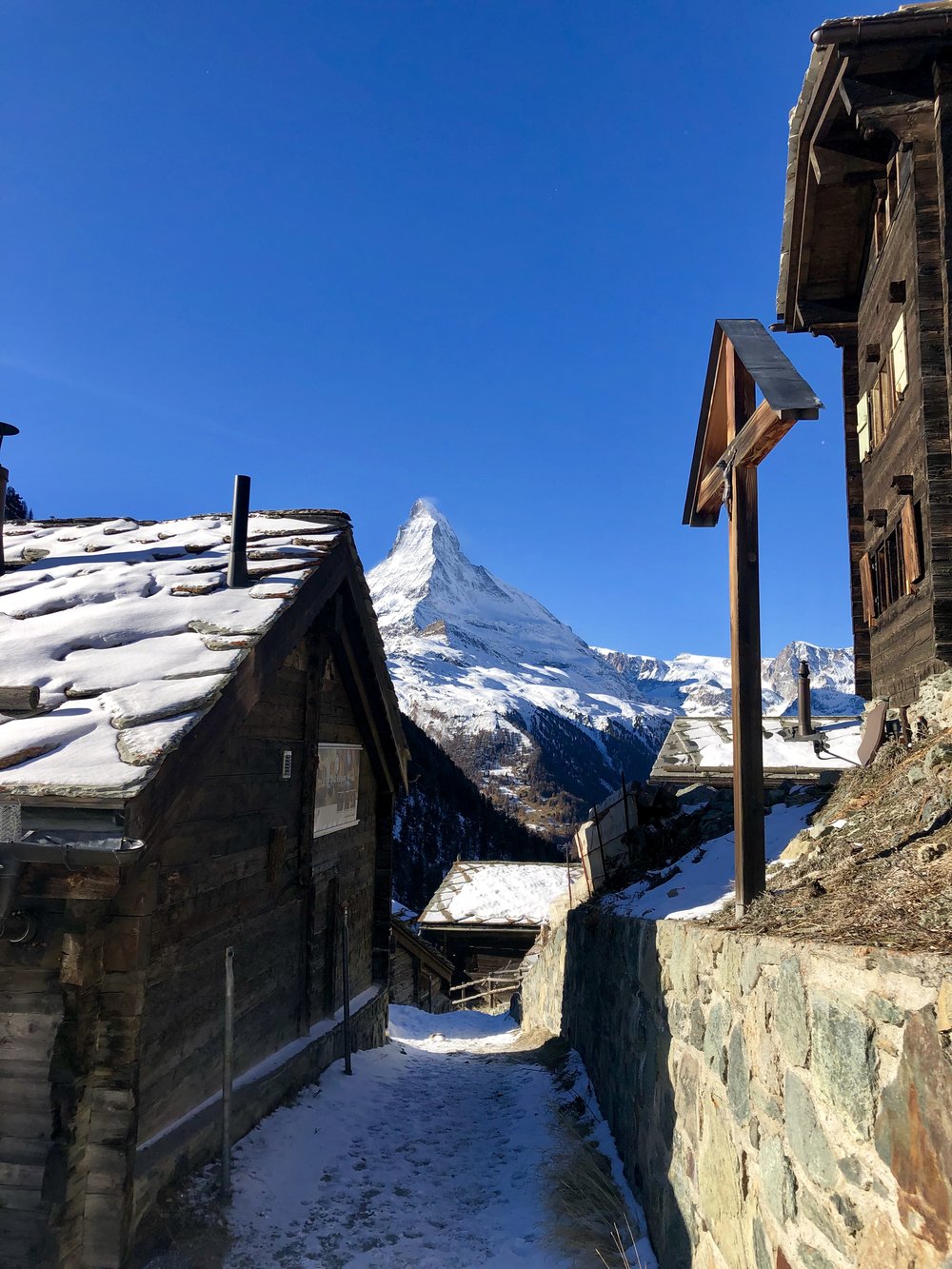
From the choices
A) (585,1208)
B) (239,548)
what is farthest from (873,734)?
(239,548)

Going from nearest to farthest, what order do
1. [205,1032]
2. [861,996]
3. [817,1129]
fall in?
[861,996] → [817,1129] → [205,1032]

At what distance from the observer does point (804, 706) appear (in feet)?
48.8

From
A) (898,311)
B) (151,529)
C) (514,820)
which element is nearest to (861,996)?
(898,311)

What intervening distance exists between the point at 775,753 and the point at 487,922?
14826 mm

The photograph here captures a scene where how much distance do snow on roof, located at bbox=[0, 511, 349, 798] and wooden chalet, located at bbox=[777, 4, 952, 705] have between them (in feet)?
15.9

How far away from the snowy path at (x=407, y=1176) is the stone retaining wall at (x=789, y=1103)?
2.84 feet

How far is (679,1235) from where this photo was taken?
167 inches

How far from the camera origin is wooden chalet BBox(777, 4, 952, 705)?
20.7 ft

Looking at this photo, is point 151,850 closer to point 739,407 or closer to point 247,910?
point 247,910

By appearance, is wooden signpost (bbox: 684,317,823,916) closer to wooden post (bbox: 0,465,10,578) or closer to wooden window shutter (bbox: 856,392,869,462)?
wooden window shutter (bbox: 856,392,869,462)

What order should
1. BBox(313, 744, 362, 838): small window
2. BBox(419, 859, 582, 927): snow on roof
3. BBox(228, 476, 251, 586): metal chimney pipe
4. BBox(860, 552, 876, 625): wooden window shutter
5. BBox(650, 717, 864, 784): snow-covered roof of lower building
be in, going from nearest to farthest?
BBox(228, 476, 251, 586): metal chimney pipe → BBox(860, 552, 876, 625): wooden window shutter → BBox(313, 744, 362, 838): small window → BBox(650, 717, 864, 784): snow-covered roof of lower building → BBox(419, 859, 582, 927): snow on roof

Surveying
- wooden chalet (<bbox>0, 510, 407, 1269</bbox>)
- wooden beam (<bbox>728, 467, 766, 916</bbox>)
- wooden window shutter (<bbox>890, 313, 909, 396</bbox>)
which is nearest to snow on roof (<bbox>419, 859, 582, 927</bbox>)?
wooden chalet (<bbox>0, 510, 407, 1269</bbox>)

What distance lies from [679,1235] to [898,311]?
22.7 feet

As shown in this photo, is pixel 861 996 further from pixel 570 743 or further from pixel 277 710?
pixel 570 743
